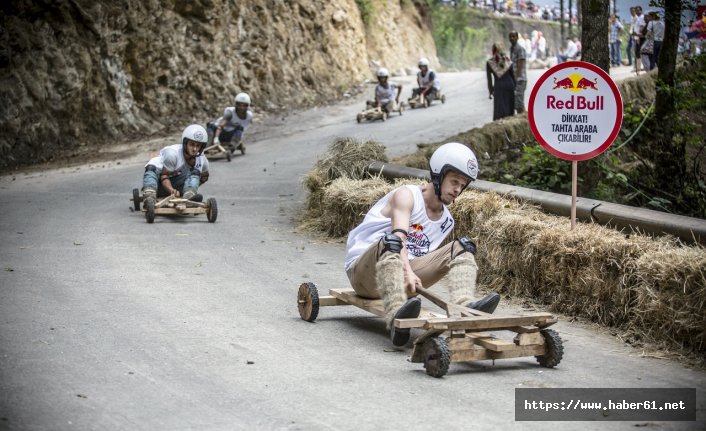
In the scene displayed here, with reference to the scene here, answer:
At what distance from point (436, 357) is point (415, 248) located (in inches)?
57.8

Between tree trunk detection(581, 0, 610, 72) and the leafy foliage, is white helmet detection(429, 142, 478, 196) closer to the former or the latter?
tree trunk detection(581, 0, 610, 72)

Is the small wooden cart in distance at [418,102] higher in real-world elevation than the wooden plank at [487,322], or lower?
lower

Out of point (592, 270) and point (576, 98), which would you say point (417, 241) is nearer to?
point (592, 270)

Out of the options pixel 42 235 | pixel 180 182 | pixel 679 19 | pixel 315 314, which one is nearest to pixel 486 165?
pixel 679 19

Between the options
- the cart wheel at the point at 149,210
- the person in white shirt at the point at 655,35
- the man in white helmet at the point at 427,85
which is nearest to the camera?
the cart wheel at the point at 149,210

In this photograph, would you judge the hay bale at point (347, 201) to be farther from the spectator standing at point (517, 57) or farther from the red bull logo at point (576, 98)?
the spectator standing at point (517, 57)

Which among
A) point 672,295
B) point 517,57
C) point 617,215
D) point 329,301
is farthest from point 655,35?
point 329,301

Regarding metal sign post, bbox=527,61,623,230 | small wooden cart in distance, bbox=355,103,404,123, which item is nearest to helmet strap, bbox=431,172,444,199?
metal sign post, bbox=527,61,623,230

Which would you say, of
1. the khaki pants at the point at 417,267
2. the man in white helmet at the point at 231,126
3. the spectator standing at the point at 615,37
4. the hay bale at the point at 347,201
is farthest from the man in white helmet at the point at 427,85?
the khaki pants at the point at 417,267

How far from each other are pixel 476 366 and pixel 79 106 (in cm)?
1905

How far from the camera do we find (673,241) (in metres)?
7.78

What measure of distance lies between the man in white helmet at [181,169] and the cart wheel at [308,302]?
6157 mm

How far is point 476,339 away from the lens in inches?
255

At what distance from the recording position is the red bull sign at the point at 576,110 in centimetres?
892
